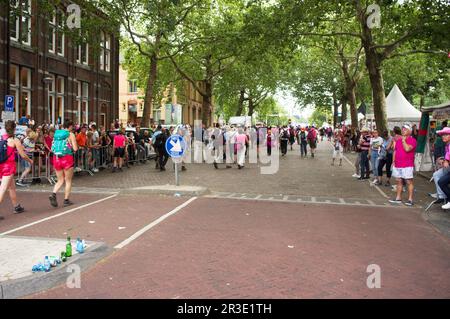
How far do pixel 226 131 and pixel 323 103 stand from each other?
3366 centimetres

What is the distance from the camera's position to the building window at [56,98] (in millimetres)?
26766

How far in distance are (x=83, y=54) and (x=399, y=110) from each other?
761 inches

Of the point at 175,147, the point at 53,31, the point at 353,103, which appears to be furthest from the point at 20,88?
the point at 353,103

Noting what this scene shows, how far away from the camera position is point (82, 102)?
101 feet

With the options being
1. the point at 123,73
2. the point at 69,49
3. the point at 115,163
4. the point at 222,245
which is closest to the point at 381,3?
the point at 115,163

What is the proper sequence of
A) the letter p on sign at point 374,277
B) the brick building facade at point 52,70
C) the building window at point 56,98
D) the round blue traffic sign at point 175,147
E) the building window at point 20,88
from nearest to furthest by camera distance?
the letter p on sign at point 374,277
the round blue traffic sign at point 175,147
the brick building facade at point 52,70
the building window at point 20,88
the building window at point 56,98

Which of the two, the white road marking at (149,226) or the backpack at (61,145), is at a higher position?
the backpack at (61,145)

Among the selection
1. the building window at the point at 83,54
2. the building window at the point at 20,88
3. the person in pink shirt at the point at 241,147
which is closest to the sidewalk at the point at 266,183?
the person in pink shirt at the point at 241,147

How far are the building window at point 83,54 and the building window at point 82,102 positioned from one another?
1.33 metres

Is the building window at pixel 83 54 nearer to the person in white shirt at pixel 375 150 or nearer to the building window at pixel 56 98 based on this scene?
the building window at pixel 56 98

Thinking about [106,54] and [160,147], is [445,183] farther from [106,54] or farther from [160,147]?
[106,54]

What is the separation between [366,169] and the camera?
1723cm

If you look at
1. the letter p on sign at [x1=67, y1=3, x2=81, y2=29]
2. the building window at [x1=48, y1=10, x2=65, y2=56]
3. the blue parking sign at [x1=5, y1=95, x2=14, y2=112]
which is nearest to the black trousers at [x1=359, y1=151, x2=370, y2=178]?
the blue parking sign at [x1=5, y1=95, x2=14, y2=112]
